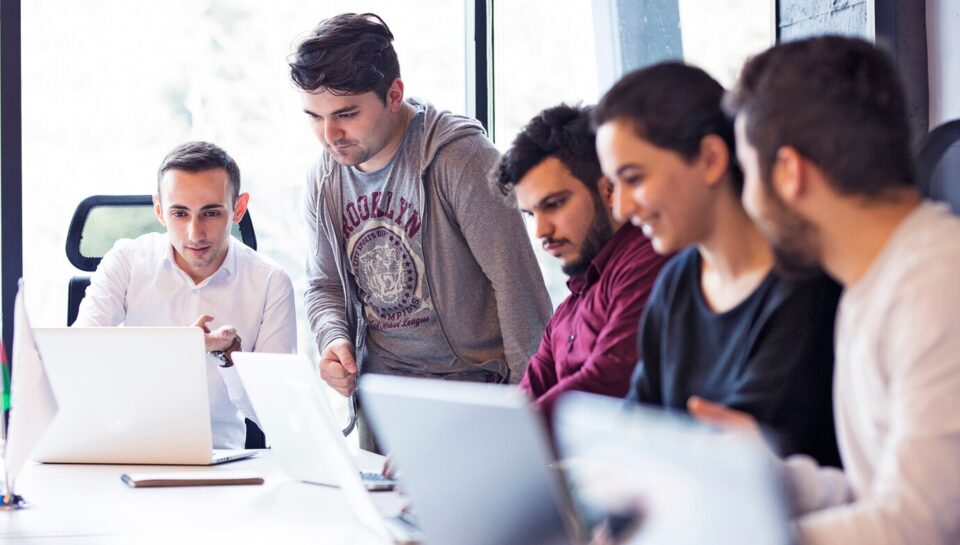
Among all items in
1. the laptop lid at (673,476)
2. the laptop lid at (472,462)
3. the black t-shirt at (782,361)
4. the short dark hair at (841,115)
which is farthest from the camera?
the black t-shirt at (782,361)

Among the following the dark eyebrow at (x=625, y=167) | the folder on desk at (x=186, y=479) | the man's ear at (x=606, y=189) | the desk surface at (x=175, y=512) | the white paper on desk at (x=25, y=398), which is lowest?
the folder on desk at (x=186, y=479)

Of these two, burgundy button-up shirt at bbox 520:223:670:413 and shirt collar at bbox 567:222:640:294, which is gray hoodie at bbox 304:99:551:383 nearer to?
burgundy button-up shirt at bbox 520:223:670:413

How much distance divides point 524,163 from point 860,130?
99 centimetres

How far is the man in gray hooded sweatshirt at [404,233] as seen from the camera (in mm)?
2482

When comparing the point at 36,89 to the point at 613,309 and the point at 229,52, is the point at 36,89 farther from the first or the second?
the point at 613,309

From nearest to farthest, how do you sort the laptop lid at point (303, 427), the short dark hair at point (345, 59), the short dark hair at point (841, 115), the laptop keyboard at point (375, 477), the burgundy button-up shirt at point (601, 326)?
the short dark hair at point (841, 115) → the laptop lid at point (303, 427) → the burgundy button-up shirt at point (601, 326) → the laptop keyboard at point (375, 477) → the short dark hair at point (345, 59)

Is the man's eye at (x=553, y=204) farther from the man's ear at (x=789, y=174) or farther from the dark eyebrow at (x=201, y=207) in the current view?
the dark eyebrow at (x=201, y=207)

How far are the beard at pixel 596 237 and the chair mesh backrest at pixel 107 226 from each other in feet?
4.26

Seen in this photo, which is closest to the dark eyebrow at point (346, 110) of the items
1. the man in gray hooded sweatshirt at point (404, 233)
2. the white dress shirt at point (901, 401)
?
the man in gray hooded sweatshirt at point (404, 233)

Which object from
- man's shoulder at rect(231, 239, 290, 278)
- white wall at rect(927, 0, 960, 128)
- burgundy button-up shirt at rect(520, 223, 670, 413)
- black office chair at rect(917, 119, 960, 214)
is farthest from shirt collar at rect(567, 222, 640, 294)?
man's shoulder at rect(231, 239, 290, 278)

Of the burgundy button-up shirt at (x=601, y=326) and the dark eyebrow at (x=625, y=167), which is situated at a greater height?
the dark eyebrow at (x=625, y=167)

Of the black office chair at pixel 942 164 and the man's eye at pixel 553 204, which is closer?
the black office chair at pixel 942 164

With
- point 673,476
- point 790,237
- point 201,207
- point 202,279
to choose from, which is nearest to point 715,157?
point 790,237

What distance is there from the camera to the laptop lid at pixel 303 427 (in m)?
1.55
